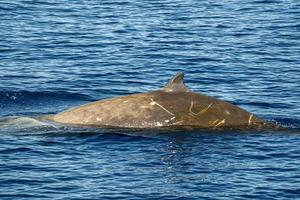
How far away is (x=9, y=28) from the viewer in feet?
155

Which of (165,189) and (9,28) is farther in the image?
(9,28)

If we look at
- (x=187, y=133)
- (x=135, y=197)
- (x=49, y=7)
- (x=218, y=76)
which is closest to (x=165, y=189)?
(x=135, y=197)

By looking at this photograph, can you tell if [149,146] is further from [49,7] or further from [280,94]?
[49,7]

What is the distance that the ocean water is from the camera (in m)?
23.0

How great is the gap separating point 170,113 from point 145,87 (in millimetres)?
8291

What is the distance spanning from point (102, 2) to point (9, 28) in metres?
10.7

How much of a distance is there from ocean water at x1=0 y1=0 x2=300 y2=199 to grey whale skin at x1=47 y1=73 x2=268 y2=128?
53cm

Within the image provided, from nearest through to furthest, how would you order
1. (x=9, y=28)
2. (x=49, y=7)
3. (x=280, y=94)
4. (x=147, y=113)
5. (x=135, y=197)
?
1. (x=135, y=197)
2. (x=147, y=113)
3. (x=280, y=94)
4. (x=9, y=28)
5. (x=49, y=7)

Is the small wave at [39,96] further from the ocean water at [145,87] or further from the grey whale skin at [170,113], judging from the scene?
the grey whale skin at [170,113]

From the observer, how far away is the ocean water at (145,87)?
75.5 ft

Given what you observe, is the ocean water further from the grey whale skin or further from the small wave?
the grey whale skin

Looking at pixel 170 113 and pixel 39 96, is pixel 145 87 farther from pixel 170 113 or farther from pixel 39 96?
pixel 170 113

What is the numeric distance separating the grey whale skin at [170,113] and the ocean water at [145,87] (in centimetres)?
53

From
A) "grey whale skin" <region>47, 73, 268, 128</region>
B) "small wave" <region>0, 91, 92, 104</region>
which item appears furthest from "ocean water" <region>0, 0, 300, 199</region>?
"grey whale skin" <region>47, 73, 268, 128</region>
